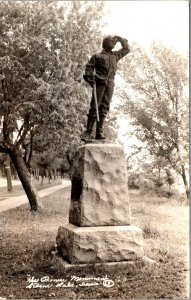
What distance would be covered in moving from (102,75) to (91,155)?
1508mm

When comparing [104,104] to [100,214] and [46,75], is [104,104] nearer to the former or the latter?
[100,214]

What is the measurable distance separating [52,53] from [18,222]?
20.9 feet

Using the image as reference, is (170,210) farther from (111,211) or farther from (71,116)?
(111,211)

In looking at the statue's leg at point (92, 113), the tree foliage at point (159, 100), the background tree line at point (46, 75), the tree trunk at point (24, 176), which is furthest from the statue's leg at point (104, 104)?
the tree foliage at point (159, 100)

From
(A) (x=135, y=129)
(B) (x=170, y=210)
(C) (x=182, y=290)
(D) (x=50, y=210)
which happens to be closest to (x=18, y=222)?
(D) (x=50, y=210)

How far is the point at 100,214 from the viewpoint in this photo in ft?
25.3

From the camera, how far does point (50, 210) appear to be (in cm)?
1848

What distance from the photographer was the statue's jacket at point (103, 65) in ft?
26.8

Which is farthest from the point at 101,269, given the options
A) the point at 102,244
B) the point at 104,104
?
the point at 104,104

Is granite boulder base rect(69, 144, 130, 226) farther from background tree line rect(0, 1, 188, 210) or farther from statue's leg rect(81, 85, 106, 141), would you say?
background tree line rect(0, 1, 188, 210)

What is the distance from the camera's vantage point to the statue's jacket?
8180 millimetres

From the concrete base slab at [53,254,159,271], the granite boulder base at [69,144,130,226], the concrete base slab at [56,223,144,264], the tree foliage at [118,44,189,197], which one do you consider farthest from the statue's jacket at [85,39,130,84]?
the tree foliage at [118,44,189,197]

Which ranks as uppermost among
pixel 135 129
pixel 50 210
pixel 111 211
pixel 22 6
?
pixel 22 6

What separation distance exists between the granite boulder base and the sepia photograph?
0.7 inches
